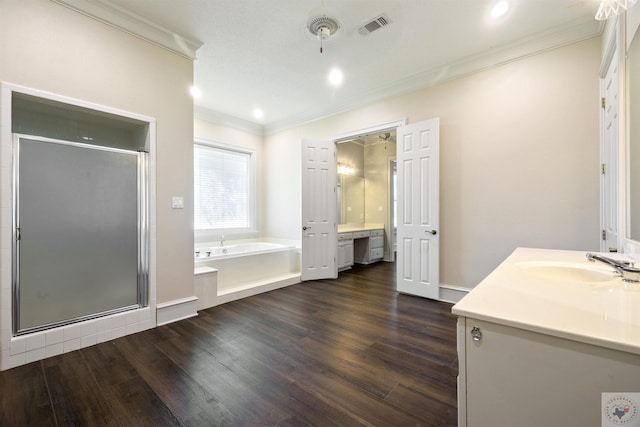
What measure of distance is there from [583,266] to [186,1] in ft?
11.4

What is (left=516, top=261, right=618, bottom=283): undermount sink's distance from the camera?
133 centimetres

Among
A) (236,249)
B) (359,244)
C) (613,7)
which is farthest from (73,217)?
(359,244)

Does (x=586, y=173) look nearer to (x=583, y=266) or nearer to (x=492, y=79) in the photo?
(x=492, y=79)

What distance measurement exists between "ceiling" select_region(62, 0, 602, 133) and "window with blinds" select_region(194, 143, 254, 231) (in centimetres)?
123

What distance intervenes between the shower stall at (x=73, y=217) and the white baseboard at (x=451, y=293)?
3.38 m

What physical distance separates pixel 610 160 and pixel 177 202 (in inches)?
156

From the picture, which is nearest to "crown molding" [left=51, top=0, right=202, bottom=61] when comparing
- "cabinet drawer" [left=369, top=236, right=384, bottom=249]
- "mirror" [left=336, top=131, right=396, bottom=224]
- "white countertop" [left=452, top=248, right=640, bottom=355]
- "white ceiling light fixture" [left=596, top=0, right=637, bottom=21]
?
"white ceiling light fixture" [left=596, top=0, right=637, bottom=21]

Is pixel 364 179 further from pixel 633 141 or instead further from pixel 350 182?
pixel 633 141

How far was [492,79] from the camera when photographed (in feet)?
9.92

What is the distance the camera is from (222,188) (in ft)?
16.3

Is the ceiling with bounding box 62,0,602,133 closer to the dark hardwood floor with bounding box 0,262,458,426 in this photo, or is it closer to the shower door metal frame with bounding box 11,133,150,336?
the shower door metal frame with bounding box 11,133,150,336

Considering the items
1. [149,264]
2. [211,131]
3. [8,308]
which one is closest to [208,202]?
[211,131]

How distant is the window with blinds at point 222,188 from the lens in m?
4.64

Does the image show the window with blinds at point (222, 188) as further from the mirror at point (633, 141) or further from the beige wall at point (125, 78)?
the mirror at point (633, 141)
